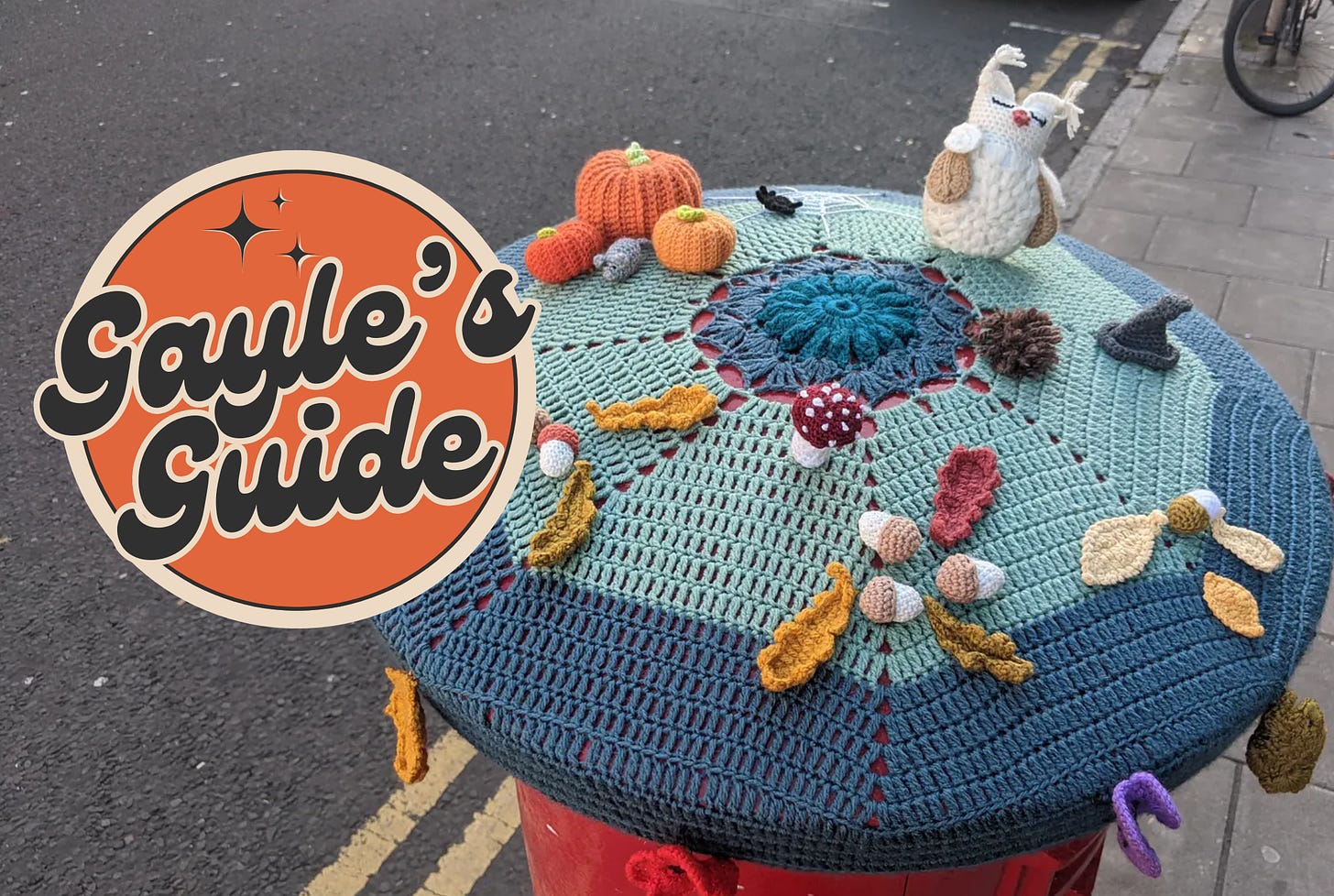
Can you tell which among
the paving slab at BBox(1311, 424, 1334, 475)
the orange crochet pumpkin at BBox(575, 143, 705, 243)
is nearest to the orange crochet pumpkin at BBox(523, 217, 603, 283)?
the orange crochet pumpkin at BBox(575, 143, 705, 243)

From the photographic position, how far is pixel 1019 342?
1253 mm

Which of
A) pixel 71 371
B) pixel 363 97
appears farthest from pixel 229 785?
pixel 363 97

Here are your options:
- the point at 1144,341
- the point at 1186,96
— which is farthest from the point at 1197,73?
the point at 1144,341

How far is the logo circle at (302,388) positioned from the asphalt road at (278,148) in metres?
1.63

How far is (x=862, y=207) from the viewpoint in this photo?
165cm

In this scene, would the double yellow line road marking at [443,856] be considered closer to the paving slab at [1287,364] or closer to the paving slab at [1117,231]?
the paving slab at [1287,364]

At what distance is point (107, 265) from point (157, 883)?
187cm

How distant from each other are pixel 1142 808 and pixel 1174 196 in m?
3.99

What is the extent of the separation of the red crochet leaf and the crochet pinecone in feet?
0.51

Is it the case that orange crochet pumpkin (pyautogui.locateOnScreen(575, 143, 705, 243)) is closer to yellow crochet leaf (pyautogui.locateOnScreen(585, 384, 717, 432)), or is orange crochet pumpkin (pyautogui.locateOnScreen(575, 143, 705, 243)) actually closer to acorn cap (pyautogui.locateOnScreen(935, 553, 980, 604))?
yellow crochet leaf (pyautogui.locateOnScreen(585, 384, 717, 432))

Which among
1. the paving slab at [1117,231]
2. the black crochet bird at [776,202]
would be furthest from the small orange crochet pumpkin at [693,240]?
the paving slab at [1117,231]

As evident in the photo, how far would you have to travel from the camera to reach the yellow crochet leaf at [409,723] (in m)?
1.17

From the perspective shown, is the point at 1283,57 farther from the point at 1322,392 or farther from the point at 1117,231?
the point at 1322,392

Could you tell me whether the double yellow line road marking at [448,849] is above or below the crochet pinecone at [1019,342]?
below
